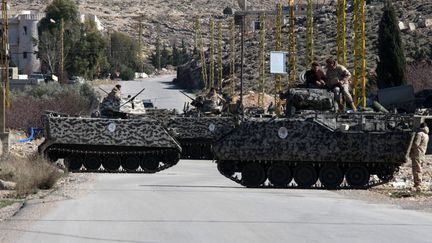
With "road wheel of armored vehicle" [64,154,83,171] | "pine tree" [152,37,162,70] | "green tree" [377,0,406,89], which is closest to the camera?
"road wheel of armored vehicle" [64,154,83,171]

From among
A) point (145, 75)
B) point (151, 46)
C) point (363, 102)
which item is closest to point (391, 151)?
point (363, 102)

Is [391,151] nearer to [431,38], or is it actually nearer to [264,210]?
[264,210]

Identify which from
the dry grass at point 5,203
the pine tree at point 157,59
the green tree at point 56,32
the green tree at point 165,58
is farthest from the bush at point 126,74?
the dry grass at point 5,203

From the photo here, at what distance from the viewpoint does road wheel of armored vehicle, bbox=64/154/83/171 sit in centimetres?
3300

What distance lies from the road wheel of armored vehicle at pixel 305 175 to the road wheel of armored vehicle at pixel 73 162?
8883 mm

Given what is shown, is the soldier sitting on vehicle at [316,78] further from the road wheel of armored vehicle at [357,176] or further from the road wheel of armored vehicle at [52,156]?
the road wheel of armored vehicle at [52,156]

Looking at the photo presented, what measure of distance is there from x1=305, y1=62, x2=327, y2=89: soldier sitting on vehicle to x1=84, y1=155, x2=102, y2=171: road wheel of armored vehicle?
7851mm

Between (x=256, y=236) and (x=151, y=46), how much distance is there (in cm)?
17475

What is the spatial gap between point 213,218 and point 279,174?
7970mm

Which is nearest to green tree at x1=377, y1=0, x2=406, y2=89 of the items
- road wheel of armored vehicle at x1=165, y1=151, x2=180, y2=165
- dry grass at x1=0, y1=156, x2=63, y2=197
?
road wheel of armored vehicle at x1=165, y1=151, x2=180, y2=165

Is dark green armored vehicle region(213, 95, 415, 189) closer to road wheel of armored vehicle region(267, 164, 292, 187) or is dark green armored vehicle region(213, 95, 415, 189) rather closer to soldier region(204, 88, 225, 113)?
road wheel of armored vehicle region(267, 164, 292, 187)

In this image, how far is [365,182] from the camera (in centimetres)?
2608

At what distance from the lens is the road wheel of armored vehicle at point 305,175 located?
86.0 ft

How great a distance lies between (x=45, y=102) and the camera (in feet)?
243
